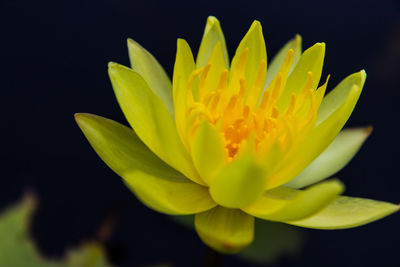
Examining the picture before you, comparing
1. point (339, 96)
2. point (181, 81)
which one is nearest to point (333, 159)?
point (339, 96)

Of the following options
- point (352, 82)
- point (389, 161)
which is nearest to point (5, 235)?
point (352, 82)

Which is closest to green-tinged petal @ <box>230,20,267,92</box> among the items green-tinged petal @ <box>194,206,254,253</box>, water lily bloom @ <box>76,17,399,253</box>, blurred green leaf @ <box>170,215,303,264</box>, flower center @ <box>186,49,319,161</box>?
water lily bloom @ <box>76,17,399,253</box>

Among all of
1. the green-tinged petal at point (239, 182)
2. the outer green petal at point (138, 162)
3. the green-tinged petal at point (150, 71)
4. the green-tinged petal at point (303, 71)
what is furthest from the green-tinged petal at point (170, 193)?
the green-tinged petal at point (303, 71)

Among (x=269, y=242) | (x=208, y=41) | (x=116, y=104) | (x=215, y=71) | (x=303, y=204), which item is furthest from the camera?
(x=116, y=104)

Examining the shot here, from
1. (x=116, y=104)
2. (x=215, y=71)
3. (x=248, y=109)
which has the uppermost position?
(x=215, y=71)

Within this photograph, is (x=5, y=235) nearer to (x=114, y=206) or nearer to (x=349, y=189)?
(x=114, y=206)

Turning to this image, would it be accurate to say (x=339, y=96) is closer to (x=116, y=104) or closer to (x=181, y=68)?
(x=181, y=68)
